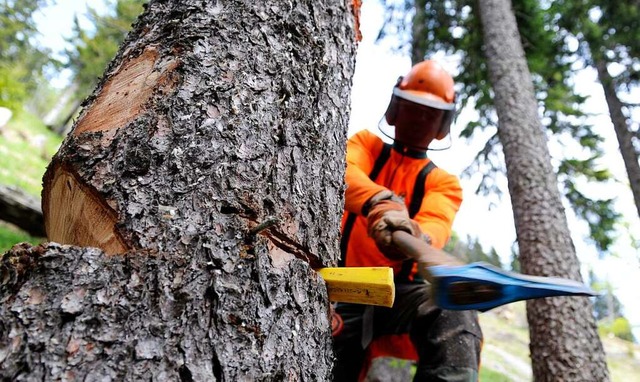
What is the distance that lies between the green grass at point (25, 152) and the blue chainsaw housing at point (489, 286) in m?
7.59

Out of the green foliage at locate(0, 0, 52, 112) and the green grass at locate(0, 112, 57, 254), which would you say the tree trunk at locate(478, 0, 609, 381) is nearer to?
the green grass at locate(0, 112, 57, 254)

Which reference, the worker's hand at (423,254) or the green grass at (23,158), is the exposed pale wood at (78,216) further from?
the green grass at (23,158)

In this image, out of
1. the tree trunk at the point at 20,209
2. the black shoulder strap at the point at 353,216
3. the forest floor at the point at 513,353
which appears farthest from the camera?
the forest floor at the point at 513,353

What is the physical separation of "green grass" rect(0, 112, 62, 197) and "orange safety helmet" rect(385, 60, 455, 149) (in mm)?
6539

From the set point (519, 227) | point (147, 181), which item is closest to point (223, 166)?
point (147, 181)

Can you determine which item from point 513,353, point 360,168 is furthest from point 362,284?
point 513,353

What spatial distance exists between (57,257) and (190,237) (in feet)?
0.85

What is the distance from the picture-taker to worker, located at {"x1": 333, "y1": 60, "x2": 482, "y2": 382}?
2006mm

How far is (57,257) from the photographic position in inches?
34.6

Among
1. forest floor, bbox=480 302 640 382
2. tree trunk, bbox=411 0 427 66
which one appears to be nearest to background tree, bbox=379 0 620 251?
tree trunk, bbox=411 0 427 66

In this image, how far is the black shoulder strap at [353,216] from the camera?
249 cm

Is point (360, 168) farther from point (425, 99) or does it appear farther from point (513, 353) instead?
point (513, 353)

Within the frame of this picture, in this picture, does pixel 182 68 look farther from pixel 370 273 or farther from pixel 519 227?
pixel 519 227

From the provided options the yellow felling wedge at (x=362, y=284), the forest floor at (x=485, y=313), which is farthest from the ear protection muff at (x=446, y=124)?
the forest floor at (x=485, y=313)
